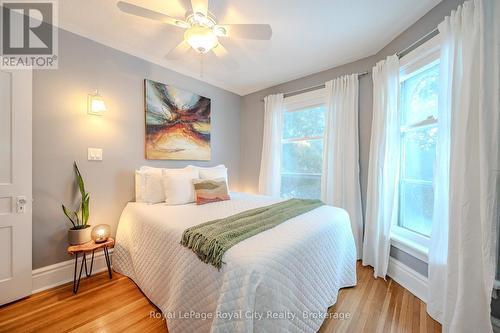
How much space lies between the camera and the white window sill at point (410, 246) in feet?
5.63

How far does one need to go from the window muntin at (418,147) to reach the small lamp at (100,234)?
308 centimetres

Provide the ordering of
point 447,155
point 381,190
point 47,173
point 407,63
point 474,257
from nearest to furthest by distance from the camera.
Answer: point 474,257, point 447,155, point 47,173, point 407,63, point 381,190

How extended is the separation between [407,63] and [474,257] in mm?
1747

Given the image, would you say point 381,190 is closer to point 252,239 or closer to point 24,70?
point 252,239

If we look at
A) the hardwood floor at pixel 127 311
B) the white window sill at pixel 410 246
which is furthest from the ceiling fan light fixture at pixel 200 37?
the white window sill at pixel 410 246

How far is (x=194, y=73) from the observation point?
286 cm

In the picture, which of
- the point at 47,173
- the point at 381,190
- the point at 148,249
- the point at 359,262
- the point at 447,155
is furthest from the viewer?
the point at 359,262

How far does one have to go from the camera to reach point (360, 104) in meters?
2.45

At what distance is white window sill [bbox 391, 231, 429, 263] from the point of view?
5.63 feet

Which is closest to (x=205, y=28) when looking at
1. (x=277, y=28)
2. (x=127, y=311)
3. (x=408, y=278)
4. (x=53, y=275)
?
(x=277, y=28)

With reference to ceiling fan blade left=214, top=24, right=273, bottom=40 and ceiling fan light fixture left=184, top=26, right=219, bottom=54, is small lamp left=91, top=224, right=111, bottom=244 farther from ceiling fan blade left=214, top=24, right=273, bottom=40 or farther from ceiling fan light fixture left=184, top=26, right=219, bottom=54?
ceiling fan blade left=214, top=24, right=273, bottom=40

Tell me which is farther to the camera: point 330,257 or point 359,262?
point 359,262

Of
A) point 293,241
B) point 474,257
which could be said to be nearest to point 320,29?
point 293,241

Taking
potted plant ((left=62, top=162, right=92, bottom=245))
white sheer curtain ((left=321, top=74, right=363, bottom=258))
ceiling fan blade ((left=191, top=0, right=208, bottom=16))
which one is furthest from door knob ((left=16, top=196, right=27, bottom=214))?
white sheer curtain ((left=321, top=74, right=363, bottom=258))
